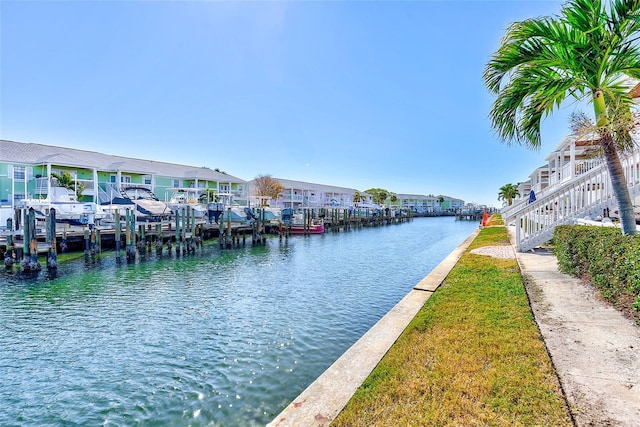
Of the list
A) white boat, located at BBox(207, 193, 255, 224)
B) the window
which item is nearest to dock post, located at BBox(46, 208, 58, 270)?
white boat, located at BBox(207, 193, 255, 224)

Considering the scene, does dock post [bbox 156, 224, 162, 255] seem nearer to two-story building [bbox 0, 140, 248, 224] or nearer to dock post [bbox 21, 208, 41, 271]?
dock post [bbox 21, 208, 41, 271]

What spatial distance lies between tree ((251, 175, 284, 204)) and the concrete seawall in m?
57.7

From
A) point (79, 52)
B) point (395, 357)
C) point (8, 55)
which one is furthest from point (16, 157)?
point (395, 357)

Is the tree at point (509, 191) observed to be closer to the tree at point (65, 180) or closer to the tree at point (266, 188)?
the tree at point (266, 188)

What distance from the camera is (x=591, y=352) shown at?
13.2ft

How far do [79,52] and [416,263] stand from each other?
19223mm

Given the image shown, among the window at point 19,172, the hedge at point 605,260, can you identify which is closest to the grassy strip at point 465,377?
the hedge at point 605,260

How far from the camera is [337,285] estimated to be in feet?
42.3

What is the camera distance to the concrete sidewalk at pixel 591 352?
297 centimetres

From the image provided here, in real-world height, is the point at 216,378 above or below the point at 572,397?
below

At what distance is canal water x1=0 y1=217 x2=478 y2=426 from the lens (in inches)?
201

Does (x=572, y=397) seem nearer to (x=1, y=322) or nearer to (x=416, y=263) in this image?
(x=1, y=322)

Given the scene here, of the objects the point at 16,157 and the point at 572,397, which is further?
the point at 16,157

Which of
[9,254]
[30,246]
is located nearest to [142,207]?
[9,254]
